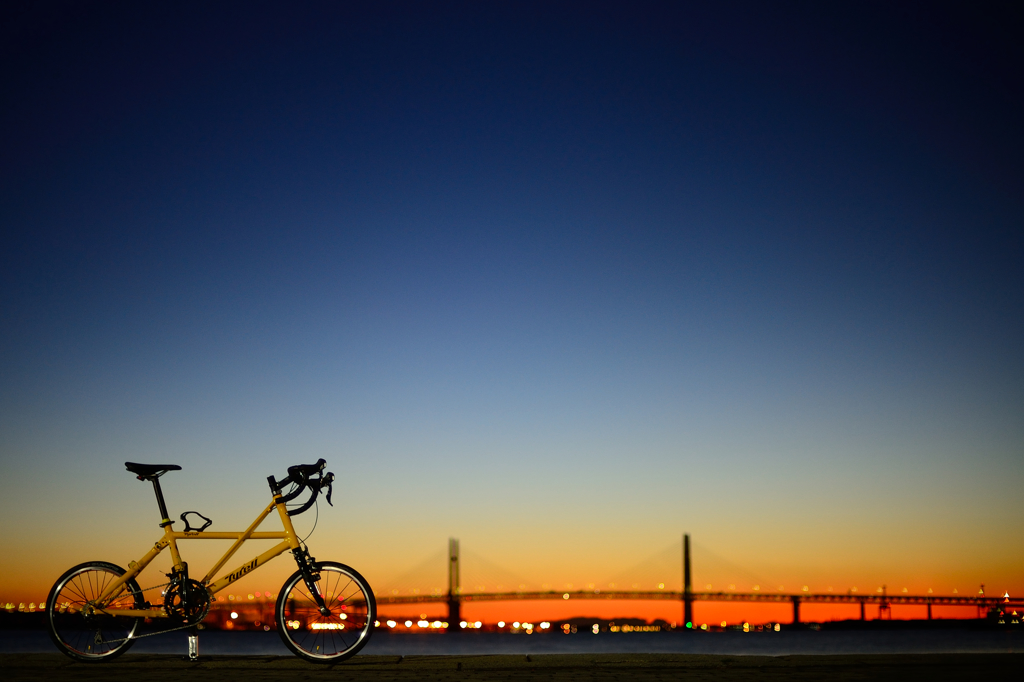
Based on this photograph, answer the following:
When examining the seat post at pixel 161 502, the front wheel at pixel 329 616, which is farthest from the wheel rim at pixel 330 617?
the seat post at pixel 161 502

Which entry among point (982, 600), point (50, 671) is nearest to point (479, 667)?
point (50, 671)

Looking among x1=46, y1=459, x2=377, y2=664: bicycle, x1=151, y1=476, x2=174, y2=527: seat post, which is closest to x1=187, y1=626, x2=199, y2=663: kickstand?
x1=46, y1=459, x2=377, y2=664: bicycle

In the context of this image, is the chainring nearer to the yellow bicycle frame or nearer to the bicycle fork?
the yellow bicycle frame

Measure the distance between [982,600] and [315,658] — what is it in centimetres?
9237

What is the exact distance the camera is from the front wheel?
18.7ft

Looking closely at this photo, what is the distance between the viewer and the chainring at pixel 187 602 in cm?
579

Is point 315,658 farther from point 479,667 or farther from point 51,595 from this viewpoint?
point 51,595

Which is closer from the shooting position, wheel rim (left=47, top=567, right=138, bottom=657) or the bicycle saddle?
wheel rim (left=47, top=567, right=138, bottom=657)

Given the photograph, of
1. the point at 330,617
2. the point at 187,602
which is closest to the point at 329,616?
the point at 330,617

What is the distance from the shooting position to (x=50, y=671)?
17.0 feet

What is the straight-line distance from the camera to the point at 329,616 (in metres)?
5.72

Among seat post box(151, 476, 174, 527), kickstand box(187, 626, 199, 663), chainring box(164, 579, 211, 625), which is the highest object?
seat post box(151, 476, 174, 527)

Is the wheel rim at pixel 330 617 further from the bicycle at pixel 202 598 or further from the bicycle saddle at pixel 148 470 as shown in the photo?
the bicycle saddle at pixel 148 470

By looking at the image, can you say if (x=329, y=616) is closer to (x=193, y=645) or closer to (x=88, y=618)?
(x=193, y=645)
